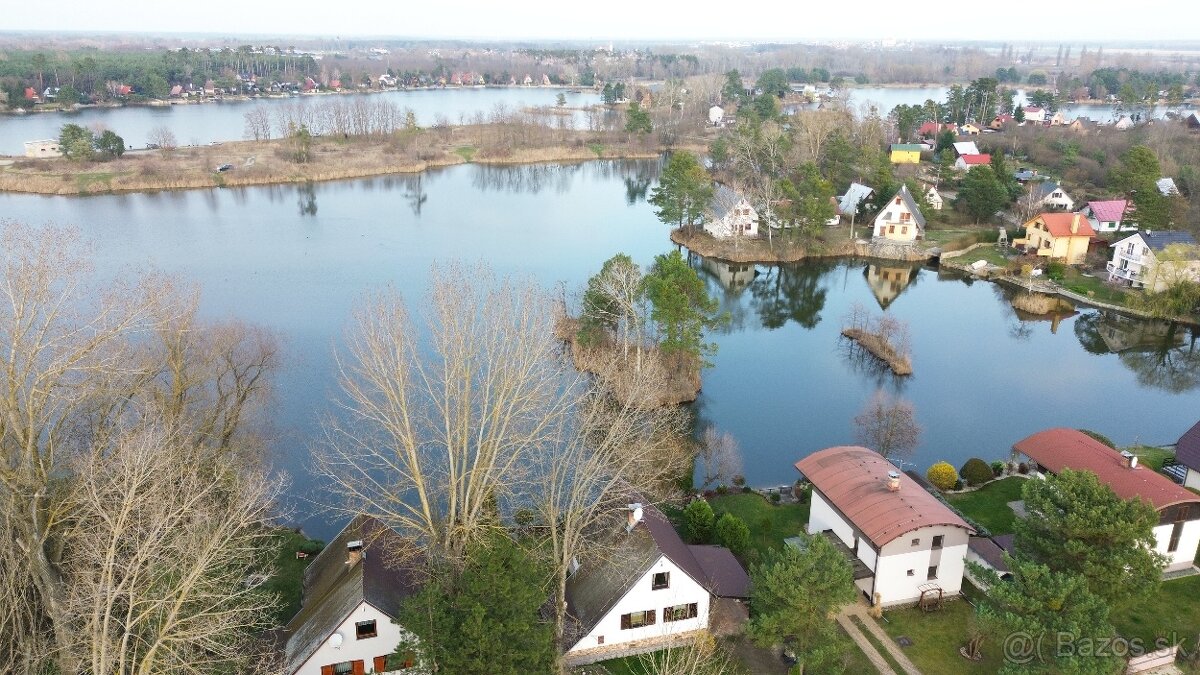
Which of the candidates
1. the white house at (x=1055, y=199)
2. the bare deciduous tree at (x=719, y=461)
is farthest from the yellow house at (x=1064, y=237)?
the bare deciduous tree at (x=719, y=461)

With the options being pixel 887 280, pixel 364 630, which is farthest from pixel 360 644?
pixel 887 280

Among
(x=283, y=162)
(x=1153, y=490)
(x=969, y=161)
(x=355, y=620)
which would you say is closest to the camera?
(x=355, y=620)

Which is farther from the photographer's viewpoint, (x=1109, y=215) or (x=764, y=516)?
(x=1109, y=215)

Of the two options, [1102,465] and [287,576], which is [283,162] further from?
[1102,465]

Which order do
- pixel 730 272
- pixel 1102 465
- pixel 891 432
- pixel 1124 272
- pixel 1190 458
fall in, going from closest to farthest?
pixel 1102 465
pixel 1190 458
pixel 891 432
pixel 1124 272
pixel 730 272

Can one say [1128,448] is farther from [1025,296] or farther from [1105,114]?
[1105,114]

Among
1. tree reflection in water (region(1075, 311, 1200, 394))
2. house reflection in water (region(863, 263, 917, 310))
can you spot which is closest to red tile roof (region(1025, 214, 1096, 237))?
tree reflection in water (region(1075, 311, 1200, 394))

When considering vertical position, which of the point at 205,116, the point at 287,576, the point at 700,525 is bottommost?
the point at 287,576
